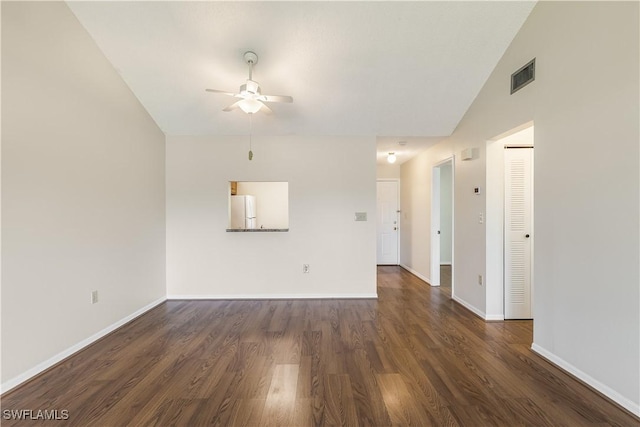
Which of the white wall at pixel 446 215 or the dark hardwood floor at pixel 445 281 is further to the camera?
the white wall at pixel 446 215

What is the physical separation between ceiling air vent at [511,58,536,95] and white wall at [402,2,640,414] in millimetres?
56

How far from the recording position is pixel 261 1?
2.34 meters

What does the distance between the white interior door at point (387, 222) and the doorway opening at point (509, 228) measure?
322cm

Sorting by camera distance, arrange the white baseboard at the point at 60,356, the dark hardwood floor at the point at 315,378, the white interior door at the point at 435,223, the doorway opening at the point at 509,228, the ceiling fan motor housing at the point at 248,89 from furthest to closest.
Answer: the white interior door at the point at 435,223 < the doorway opening at the point at 509,228 < the ceiling fan motor housing at the point at 248,89 < the white baseboard at the point at 60,356 < the dark hardwood floor at the point at 315,378

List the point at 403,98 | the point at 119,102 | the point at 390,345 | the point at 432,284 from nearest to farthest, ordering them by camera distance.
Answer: the point at 390,345 → the point at 119,102 → the point at 403,98 → the point at 432,284

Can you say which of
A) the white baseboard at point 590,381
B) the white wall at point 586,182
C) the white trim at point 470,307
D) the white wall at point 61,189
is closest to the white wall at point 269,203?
the white wall at point 61,189

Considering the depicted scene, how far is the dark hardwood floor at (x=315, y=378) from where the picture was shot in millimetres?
1654

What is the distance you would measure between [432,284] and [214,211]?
3825 millimetres

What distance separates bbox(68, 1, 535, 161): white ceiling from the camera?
7.93 ft

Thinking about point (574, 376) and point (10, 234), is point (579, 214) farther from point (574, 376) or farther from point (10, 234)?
point (10, 234)

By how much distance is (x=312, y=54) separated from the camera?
9.14 feet

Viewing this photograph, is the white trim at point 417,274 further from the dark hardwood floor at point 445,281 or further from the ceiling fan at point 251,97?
the ceiling fan at point 251,97

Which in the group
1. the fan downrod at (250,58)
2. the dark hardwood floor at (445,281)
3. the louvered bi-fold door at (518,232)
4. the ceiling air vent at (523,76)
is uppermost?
the fan downrod at (250,58)

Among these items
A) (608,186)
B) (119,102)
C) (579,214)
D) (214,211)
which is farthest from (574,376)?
(119,102)
